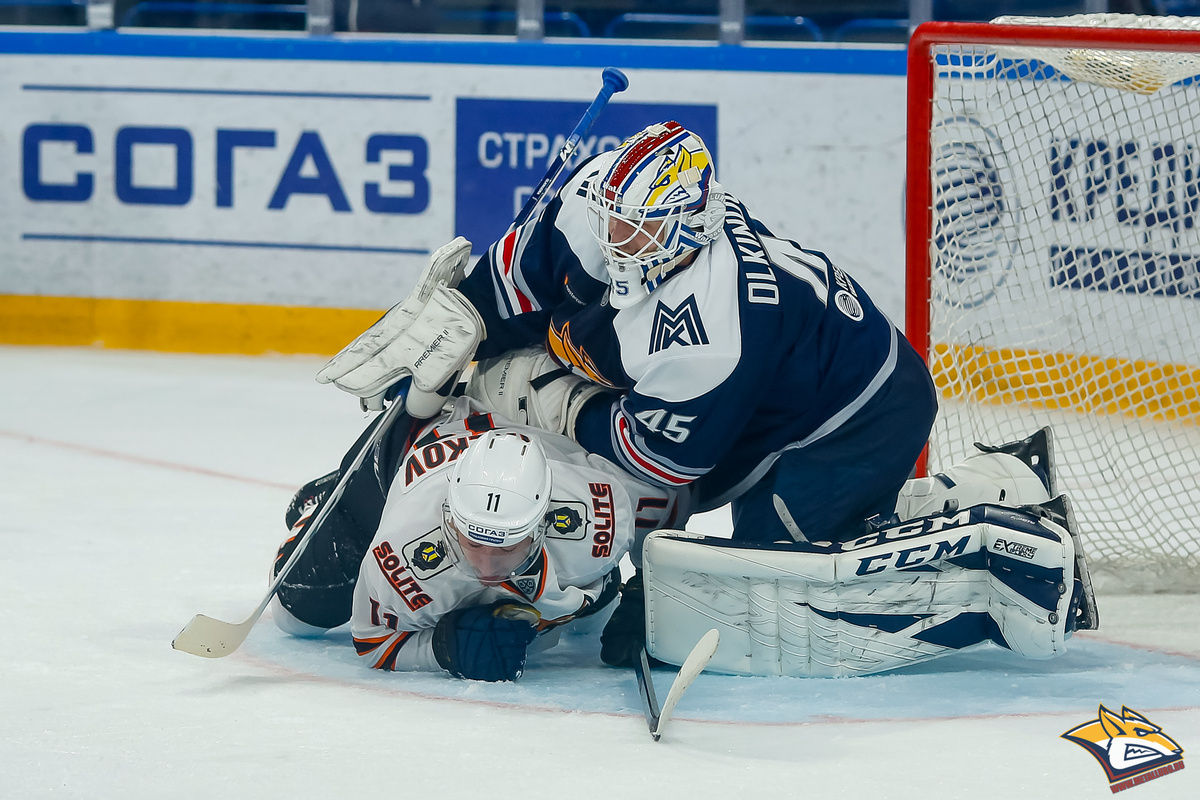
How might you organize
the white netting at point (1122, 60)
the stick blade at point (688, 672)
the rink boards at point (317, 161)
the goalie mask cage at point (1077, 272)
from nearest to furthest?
the stick blade at point (688, 672) < the white netting at point (1122, 60) < the goalie mask cage at point (1077, 272) < the rink boards at point (317, 161)

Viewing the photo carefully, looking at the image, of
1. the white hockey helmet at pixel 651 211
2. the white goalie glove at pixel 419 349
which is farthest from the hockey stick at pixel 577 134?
the white hockey helmet at pixel 651 211

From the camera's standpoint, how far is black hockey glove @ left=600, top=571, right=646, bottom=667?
101 inches

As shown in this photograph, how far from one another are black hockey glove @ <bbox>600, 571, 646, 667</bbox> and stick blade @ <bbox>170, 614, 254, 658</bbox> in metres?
0.65

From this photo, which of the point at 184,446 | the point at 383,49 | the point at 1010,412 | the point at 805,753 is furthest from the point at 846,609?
the point at 383,49

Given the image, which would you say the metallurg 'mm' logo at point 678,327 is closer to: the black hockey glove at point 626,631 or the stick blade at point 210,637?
the black hockey glove at point 626,631

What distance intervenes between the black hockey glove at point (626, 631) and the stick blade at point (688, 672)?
0.20 metres

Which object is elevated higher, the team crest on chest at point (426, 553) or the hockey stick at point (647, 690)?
the team crest on chest at point (426, 553)

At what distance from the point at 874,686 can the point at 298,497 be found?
1.24 meters

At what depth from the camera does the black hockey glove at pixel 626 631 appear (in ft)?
8.46

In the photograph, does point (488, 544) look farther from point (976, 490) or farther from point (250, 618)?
point (976, 490)

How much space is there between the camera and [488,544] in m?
2.25

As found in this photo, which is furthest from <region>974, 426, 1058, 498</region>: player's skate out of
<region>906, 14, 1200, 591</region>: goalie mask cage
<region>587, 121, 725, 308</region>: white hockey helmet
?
<region>587, 121, 725, 308</region>: white hockey helmet

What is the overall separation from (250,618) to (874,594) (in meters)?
1.11

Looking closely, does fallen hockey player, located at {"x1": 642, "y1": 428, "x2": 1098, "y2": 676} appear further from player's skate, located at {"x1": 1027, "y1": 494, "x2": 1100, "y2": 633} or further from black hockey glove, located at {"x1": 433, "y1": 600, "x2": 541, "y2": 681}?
black hockey glove, located at {"x1": 433, "y1": 600, "x2": 541, "y2": 681}
